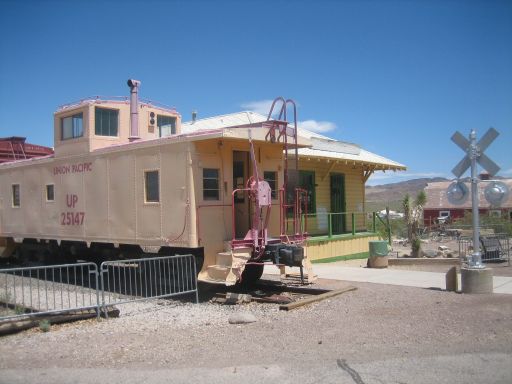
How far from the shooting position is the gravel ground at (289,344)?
5.48 meters

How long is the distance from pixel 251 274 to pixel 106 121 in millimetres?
5030

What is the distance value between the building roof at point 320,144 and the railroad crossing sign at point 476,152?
20.2 ft

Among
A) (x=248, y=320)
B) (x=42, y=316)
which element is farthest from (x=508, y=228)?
(x=42, y=316)

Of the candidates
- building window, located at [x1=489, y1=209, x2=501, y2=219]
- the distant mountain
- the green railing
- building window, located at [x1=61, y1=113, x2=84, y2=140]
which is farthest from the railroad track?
the distant mountain

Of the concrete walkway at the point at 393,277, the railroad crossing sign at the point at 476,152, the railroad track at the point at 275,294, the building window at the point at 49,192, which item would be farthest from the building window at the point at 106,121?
the railroad crossing sign at the point at 476,152

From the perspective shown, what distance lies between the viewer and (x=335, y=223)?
62.3 ft

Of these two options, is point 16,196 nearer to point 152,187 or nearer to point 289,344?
point 152,187

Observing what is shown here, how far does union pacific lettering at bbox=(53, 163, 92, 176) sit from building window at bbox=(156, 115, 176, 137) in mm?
2284

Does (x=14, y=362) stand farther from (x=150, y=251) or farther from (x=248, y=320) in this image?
(x=150, y=251)

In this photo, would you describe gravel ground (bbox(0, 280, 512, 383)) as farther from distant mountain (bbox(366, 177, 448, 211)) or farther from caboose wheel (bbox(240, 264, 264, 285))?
distant mountain (bbox(366, 177, 448, 211))

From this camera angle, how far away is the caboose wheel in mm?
11352

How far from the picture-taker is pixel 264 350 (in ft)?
20.8

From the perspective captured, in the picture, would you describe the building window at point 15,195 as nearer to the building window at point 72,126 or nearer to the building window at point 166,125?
the building window at point 72,126

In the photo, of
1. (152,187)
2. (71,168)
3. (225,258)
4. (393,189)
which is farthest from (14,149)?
(393,189)
